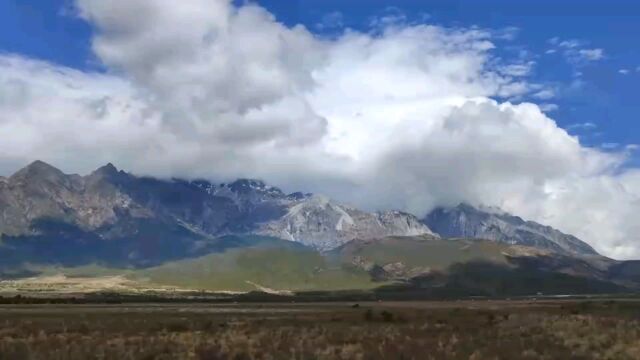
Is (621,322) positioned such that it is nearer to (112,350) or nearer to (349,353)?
(349,353)

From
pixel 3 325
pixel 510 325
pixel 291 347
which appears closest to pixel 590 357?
pixel 291 347

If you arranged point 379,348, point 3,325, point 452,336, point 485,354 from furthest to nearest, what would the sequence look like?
point 3,325 → point 452,336 → point 379,348 → point 485,354

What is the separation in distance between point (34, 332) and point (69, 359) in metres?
16.7

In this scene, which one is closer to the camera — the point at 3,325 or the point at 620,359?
the point at 620,359

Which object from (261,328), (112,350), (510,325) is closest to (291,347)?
(112,350)

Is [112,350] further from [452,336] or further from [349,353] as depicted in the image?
[452,336]

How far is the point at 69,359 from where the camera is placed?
35.0 meters

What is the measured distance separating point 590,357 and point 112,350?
23.6 m

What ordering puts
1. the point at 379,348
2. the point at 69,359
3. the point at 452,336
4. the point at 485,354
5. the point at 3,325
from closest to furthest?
the point at 69,359 < the point at 485,354 < the point at 379,348 < the point at 452,336 < the point at 3,325

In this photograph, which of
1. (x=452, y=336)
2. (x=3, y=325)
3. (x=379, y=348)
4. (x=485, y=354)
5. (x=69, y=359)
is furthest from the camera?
(x=3, y=325)

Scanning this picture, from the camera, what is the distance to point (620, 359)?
36312mm

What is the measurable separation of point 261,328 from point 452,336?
14938 mm

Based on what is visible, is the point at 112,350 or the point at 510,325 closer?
the point at 112,350

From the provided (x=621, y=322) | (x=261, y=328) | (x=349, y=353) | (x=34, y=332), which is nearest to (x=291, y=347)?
(x=349, y=353)
